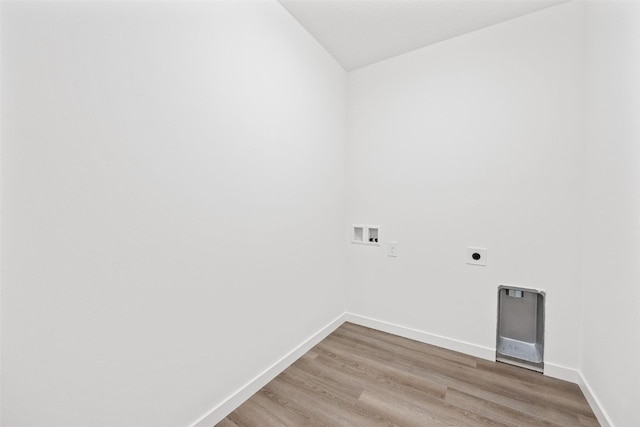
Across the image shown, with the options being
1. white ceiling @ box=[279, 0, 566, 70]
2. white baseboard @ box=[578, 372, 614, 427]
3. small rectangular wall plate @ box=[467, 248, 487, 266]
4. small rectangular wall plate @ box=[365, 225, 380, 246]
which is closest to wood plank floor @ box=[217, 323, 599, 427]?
white baseboard @ box=[578, 372, 614, 427]

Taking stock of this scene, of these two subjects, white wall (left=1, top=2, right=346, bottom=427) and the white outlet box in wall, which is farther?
the white outlet box in wall

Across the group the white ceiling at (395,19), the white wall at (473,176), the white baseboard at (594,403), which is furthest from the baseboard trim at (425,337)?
the white ceiling at (395,19)

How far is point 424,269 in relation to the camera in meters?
2.19

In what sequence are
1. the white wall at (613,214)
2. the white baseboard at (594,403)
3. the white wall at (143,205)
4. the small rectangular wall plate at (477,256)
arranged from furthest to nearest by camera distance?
1. the small rectangular wall plate at (477,256)
2. the white baseboard at (594,403)
3. the white wall at (613,214)
4. the white wall at (143,205)

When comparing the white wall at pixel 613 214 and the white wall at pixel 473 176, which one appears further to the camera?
the white wall at pixel 473 176

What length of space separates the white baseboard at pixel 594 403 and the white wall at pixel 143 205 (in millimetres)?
1760

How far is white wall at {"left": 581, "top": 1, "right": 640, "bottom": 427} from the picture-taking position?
1137 millimetres

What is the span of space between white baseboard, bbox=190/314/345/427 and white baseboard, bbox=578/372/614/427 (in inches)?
66.4

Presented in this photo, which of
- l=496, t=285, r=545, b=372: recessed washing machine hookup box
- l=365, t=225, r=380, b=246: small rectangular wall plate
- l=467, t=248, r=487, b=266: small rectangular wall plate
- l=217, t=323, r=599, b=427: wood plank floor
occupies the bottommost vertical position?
l=217, t=323, r=599, b=427: wood plank floor

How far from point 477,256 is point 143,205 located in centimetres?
214

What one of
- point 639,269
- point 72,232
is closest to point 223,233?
point 72,232

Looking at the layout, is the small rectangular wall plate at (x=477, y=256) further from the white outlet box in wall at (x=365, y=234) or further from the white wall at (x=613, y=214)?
the white outlet box in wall at (x=365, y=234)

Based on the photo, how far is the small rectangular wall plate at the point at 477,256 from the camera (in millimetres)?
1951

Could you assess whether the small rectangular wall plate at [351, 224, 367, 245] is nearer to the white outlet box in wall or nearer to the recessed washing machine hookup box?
the white outlet box in wall
